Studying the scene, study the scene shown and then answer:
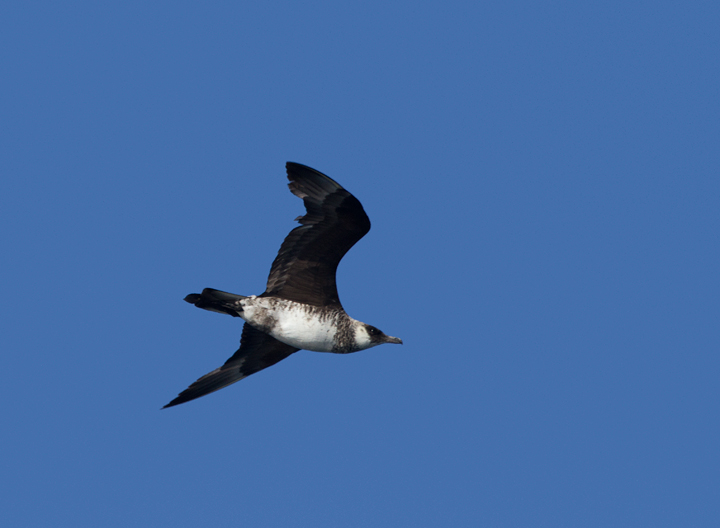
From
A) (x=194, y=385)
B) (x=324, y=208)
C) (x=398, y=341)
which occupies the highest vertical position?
(x=324, y=208)

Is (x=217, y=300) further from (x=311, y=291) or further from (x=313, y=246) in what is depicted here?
(x=313, y=246)

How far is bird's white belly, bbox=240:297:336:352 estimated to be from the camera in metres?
12.8

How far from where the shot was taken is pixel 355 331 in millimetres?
12961

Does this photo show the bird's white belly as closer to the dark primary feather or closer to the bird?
the bird

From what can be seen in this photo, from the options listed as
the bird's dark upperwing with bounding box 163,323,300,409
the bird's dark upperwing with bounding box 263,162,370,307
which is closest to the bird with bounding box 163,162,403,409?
the bird's dark upperwing with bounding box 263,162,370,307

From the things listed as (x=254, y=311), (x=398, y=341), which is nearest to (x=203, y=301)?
(x=254, y=311)

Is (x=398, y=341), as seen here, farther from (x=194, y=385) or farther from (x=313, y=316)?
(x=194, y=385)

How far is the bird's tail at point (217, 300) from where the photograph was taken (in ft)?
41.4

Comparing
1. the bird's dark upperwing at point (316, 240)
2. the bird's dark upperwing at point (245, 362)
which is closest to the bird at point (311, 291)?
the bird's dark upperwing at point (316, 240)

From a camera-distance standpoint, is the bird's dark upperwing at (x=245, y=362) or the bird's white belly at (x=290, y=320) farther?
the bird's dark upperwing at (x=245, y=362)

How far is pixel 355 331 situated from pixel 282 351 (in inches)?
58.0

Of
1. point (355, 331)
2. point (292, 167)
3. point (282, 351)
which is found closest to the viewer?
point (292, 167)

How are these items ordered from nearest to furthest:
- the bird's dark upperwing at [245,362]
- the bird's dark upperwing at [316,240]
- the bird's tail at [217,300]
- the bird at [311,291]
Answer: the bird's dark upperwing at [316,240] → the bird at [311,291] → the bird's tail at [217,300] → the bird's dark upperwing at [245,362]

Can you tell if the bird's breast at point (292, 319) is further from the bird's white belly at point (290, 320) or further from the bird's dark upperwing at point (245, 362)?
the bird's dark upperwing at point (245, 362)
